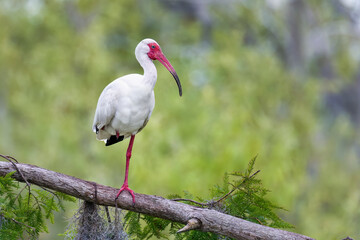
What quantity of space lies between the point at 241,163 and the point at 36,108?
10.1 meters


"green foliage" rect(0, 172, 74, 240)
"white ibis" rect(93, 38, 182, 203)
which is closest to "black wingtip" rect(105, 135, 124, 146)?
"white ibis" rect(93, 38, 182, 203)

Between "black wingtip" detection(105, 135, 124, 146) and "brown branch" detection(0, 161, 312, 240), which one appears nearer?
"brown branch" detection(0, 161, 312, 240)

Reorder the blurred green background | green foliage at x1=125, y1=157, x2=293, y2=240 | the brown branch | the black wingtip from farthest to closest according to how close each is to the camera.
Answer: the blurred green background
the black wingtip
green foliage at x1=125, y1=157, x2=293, y2=240
the brown branch

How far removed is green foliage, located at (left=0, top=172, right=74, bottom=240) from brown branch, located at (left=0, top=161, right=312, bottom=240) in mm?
123

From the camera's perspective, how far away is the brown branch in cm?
407

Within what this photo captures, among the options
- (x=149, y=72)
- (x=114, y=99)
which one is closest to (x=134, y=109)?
(x=114, y=99)

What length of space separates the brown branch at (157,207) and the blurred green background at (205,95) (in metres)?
10.3

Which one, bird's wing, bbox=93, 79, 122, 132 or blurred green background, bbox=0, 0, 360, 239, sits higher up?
blurred green background, bbox=0, 0, 360, 239

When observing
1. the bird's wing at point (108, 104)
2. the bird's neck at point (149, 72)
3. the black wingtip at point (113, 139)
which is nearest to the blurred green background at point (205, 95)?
the black wingtip at point (113, 139)

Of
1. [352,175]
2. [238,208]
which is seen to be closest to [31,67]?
[352,175]

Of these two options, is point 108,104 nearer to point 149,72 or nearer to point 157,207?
point 149,72

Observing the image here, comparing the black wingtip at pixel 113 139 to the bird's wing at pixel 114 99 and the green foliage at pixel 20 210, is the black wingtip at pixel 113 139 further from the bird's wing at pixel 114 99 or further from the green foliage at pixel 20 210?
the green foliage at pixel 20 210

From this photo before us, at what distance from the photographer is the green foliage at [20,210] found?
4.20m

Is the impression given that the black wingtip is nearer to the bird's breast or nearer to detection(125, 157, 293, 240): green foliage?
the bird's breast
